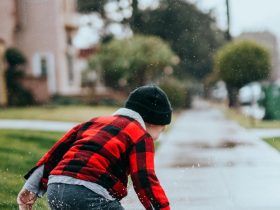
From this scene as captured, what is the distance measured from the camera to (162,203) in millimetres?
2541

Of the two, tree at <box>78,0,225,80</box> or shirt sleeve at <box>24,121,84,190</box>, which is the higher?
shirt sleeve at <box>24,121,84,190</box>

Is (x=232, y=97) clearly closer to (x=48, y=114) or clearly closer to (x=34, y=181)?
(x=48, y=114)

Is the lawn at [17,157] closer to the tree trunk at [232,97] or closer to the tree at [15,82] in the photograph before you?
the tree at [15,82]

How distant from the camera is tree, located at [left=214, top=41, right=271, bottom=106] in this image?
77.4ft

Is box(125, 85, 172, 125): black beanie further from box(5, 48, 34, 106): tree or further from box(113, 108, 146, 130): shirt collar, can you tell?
box(5, 48, 34, 106): tree

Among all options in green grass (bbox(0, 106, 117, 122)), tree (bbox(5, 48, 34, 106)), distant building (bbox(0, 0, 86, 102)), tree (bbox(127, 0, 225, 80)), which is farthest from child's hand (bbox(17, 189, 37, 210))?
tree (bbox(127, 0, 225, 80))

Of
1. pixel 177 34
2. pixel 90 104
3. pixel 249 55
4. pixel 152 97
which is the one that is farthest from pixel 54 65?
pixel 152 97

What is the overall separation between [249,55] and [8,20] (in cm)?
1223

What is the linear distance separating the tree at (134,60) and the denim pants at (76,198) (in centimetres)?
2740

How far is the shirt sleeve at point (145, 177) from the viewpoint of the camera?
2.53 metres

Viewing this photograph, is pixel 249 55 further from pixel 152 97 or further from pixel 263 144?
pixel 152 97

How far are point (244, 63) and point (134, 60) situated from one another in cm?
748

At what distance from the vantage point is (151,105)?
269cm

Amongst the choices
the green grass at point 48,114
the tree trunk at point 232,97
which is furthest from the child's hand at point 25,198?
the tree trunk at point 232,97
